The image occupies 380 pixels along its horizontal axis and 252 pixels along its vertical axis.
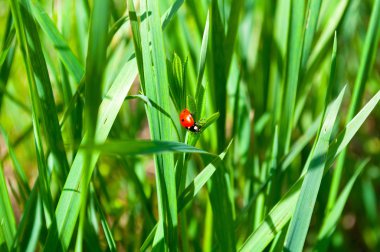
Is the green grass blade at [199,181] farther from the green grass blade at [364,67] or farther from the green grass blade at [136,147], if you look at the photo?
the green grass blade at [364,67]

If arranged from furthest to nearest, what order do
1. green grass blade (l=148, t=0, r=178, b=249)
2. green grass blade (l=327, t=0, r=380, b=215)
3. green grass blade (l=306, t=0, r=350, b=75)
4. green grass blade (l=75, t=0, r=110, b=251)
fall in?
green grass blade (l=306, t=0, r=350, b=75), green grass blade (l=327, t=0, r=380, b=215), green grass blade (l=148, t=0, r=178, b=249), green grass blade (l=75, t=0, r=110, b=251)

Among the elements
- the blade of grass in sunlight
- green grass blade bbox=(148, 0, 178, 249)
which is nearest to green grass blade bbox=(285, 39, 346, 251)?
the blade of grass in sunlight

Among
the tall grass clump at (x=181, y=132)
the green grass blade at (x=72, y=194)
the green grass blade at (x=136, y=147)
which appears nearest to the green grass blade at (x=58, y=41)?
the tall grass clump at (x=181, y=132)

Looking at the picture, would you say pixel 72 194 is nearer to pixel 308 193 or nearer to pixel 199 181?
pixel 199 181

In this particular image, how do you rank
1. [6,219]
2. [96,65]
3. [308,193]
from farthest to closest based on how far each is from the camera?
1. [6,219]
2. [308,193]
3. [96,65]

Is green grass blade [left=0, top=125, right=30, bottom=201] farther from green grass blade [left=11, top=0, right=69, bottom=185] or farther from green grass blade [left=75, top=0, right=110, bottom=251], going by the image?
green grass blade [left=75, top=0, right=110, bottom=251]

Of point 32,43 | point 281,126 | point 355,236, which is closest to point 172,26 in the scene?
point 281,126

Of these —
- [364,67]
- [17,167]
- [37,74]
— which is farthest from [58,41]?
[364,67]
